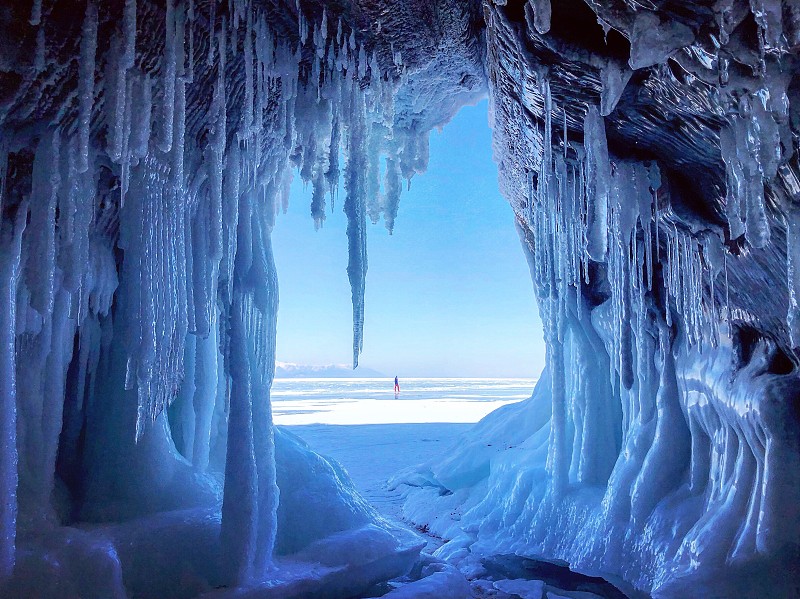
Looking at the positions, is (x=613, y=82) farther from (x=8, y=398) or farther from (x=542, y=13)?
(x=8, y=398)

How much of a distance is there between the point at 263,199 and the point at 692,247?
14.3 ft

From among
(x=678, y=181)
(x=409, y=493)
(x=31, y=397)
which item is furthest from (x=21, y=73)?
(x=409, y=493)

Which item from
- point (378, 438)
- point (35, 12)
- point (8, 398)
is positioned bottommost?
point (378, 438)

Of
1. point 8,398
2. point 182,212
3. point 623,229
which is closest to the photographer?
point 8,398

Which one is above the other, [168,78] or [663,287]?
[168,78]

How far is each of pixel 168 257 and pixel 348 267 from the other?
183 cm

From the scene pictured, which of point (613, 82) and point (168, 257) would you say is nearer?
point (613, 82)

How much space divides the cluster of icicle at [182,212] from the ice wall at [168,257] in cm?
2

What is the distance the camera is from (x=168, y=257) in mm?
4473

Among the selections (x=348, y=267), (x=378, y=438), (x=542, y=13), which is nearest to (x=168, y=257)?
(x=348, y=267)

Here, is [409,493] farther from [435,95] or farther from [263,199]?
[435,95]

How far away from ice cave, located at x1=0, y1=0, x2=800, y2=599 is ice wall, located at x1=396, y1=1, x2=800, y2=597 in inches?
0.9

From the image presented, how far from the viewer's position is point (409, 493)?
9367 mm

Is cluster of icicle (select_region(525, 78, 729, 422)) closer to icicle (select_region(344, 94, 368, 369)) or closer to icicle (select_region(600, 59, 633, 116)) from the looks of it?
icicle (select_region(600, 59, 633, 116))
